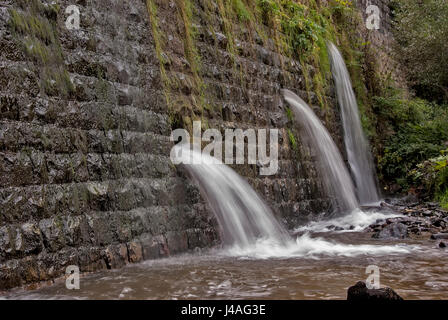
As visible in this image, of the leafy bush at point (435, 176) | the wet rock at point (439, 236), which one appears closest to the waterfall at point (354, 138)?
the leafy bush at point (435, 176)

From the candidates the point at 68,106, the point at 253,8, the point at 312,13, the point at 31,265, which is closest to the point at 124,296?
the point at 31,265

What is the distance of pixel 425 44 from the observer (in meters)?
15.0

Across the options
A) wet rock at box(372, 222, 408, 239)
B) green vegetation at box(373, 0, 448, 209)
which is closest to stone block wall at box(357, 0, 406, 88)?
green vegetation at box(373, 0, 448, 209)

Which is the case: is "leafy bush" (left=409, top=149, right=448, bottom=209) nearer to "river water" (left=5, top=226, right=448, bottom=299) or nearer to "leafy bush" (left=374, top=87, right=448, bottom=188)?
"leafy bush" (left=374, top=87, right=448, bottom=188)

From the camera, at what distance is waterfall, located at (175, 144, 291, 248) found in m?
5.36

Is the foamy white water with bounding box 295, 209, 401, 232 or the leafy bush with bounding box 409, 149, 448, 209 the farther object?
the leafy bush with bounding box 409, 149, 448, 209

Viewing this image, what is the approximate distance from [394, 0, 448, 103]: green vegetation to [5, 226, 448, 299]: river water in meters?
11.4

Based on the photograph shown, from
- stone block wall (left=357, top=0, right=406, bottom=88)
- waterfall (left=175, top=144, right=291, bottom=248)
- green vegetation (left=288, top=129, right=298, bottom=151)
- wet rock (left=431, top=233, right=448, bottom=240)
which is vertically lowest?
A: wet rock (left=431, top=233, right=448, bottom=240)

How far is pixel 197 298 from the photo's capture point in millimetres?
3088

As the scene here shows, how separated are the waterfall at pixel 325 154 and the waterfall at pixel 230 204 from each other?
3192mm

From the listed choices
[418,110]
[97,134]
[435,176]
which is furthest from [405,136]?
[97,134]

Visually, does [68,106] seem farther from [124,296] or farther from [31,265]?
[124,296]

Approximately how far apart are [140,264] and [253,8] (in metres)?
5.51

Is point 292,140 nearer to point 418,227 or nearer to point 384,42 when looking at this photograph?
point 418,227
